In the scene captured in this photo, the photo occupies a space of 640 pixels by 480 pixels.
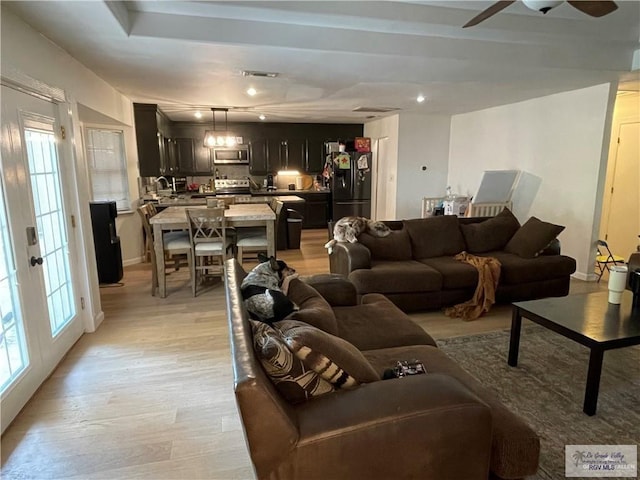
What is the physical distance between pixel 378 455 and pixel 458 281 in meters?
2.64

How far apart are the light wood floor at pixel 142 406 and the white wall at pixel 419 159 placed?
396cm

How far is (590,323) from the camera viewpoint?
2.39 metres

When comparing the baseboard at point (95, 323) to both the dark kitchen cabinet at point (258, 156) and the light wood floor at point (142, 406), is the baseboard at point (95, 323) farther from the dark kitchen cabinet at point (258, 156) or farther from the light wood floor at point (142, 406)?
the dark kitchen cabinet at point (258, 156)

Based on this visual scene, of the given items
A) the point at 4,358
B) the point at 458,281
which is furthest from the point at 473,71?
the point at 4,358

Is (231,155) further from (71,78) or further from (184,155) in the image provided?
(71,78)

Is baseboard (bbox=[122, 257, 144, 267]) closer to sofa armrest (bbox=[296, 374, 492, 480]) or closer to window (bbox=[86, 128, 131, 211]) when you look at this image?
window (bbox=[86, 128, 131, 211])

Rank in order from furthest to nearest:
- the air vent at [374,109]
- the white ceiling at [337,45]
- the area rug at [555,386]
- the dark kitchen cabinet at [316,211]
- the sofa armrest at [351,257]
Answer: the dark kitchen cabinet at [316,211] < the air vent at [374,109] < the sofa armrest at [351,257] < the white ceiling at [337,45] < the area rug at [555,386]

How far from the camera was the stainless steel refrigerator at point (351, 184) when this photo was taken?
26.8 feet

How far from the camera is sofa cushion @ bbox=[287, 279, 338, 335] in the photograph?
183 centimetres

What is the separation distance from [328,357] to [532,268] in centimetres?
318

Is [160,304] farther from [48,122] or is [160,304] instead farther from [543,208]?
[543,208]

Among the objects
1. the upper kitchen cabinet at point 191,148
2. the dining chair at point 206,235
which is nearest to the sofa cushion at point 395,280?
the dining chair at point 206,235

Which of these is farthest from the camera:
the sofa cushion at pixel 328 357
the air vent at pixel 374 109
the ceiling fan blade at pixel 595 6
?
the air vent at pixel 374 109

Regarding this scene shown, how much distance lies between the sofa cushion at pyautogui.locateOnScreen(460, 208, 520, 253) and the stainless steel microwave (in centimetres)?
535
